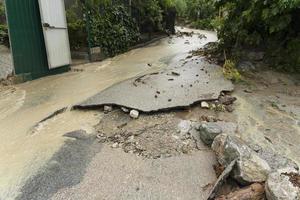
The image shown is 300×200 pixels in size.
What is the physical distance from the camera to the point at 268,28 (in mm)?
6258

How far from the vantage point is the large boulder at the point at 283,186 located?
7.30 feet

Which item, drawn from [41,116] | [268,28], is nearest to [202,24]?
[268,28]

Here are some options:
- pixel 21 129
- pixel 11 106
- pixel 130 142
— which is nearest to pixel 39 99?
pixel 11 106

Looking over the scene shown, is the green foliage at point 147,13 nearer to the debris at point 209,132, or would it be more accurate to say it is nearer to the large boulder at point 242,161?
the debris at point 209,132

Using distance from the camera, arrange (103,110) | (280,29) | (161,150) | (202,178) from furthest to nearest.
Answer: (280,29) < (103,110) < (161,150) < (202,178)

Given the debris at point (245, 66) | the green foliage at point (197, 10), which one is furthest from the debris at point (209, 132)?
the green foliage at point (197, 10)

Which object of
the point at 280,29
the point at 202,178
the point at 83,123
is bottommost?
the point at 202,178

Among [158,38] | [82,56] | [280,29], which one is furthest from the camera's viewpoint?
[158,38]

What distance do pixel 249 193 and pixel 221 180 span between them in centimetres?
26

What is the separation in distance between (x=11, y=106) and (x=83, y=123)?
1.47 metres

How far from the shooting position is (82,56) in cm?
774

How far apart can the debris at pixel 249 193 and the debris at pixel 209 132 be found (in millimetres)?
827

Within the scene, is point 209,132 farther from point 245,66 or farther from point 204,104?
point 245,66

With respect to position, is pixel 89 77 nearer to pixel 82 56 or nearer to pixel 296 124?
pixel 82 56
